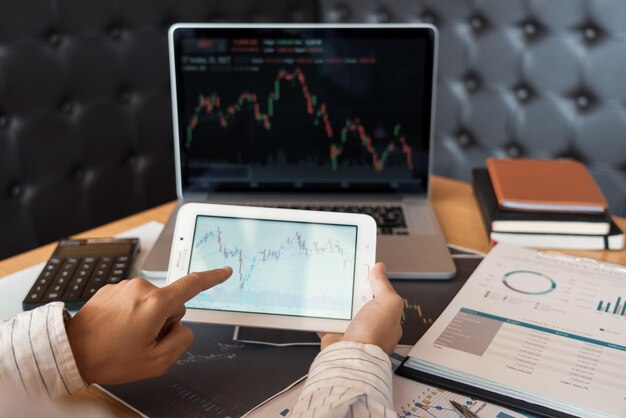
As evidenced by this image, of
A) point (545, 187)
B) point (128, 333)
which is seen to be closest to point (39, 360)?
point (128, 333)

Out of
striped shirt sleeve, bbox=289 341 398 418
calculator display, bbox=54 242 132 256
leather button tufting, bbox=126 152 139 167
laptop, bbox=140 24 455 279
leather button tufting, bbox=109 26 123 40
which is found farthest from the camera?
leather button tufting, bbox=126 152 139 167

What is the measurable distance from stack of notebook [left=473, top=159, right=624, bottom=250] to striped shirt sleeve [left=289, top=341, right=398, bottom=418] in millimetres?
438

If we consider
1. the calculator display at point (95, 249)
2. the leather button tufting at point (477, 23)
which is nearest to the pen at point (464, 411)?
the calculator display at point (95, 249)

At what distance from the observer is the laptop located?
1.04m

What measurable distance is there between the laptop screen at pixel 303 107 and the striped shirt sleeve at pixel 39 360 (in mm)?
521

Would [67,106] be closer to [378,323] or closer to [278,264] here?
[278,264]

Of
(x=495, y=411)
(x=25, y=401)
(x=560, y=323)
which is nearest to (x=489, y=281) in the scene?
(x=560, y=323)

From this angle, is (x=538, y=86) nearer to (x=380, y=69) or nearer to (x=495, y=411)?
(x=380, y=69)

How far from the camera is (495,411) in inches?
24.7

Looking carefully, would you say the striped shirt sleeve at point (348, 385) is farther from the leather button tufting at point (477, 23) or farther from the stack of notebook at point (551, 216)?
the leather button tufting at point (477, 23)

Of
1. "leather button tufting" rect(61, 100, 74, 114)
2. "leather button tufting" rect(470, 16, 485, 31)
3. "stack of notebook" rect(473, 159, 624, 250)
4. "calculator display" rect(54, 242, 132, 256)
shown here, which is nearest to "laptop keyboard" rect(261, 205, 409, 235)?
"stack of notebook" rect(473, 159, 624, 250)

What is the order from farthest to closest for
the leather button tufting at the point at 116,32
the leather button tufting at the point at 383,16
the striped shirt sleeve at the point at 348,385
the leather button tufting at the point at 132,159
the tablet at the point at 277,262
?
the leather button tufting at the point at 383,16
the leather button tufting at the point at 132,159
the leather button tufting at the point at 116,32
the tablet at the point at 277,262
the striped shirt sleeve at the point at 348,385

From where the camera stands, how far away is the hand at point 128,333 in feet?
2.04

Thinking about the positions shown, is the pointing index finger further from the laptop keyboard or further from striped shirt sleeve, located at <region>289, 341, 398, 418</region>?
the laptop keyboard
